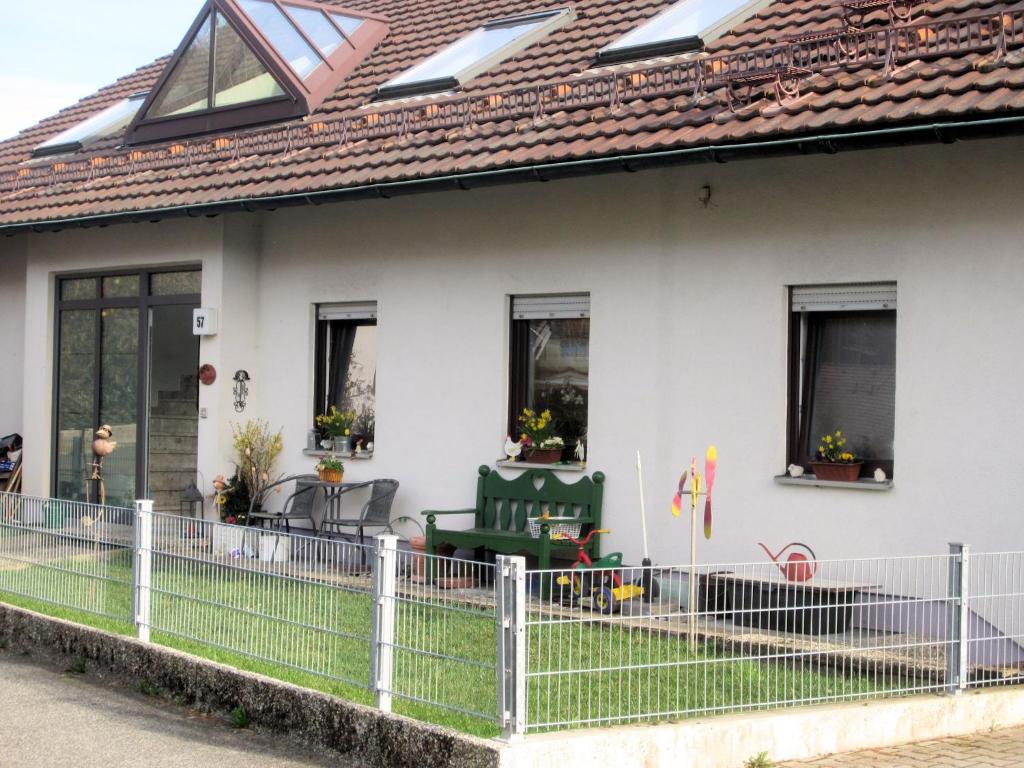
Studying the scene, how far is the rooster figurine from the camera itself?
38.5ft

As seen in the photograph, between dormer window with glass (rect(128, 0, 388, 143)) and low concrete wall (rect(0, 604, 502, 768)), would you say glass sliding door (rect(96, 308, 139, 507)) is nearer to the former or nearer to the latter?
dormer window with glass (rect(128, 0, 388, 143))

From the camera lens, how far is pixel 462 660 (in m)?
6.23

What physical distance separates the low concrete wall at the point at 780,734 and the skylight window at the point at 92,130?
42.9 feet

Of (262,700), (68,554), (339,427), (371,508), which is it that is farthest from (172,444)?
(262,700)

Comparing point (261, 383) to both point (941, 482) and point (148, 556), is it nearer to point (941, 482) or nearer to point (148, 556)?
point (148, 556)

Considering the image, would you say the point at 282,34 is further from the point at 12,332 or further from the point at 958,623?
the point at 958,623

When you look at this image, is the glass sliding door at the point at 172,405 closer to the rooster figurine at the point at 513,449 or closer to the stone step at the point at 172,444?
the stone step at the point at 172,444

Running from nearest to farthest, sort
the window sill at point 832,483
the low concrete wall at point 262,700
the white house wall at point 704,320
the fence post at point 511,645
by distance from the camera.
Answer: the fence post at point 511,645, the low concrete wall at point 262,700, the white house wall at point 704,320, the window sill at point 832,483

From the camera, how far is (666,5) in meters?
13.1

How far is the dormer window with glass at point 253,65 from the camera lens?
1468cm

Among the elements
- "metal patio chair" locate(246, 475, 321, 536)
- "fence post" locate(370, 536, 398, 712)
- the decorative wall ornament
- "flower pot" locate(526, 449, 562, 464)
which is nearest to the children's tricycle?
"fence post" locate(370, 536, 398, 712)

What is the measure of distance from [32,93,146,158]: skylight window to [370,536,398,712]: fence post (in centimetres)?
1181

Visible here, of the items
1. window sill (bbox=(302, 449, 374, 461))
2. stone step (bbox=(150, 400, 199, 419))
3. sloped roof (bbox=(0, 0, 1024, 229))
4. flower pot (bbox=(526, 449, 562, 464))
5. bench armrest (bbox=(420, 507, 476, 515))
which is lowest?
bench armrest (bbox=(420, 507, 476, 515))

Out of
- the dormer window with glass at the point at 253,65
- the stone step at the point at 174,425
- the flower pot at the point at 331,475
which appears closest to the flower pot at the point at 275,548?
the flower pot at the point at 331,475
